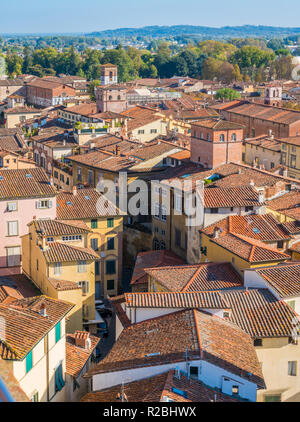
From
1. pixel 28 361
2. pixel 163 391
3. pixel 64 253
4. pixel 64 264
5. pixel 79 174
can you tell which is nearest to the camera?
pixel 163 391

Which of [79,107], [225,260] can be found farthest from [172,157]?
[79,107]

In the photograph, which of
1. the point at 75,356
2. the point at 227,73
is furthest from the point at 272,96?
the point at 75,356

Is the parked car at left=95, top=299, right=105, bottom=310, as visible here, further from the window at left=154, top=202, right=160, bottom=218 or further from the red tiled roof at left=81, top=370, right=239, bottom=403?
the red tiled roof at left=81, top=370, right=239, bottom=403

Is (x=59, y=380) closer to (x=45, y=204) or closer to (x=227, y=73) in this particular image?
(x=45, y=204)

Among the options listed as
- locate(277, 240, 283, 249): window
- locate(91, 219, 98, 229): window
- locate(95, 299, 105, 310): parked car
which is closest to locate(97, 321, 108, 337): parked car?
locate(95, 299, 105, 310): parked car

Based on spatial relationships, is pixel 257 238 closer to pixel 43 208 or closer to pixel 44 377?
pixel 43 208
